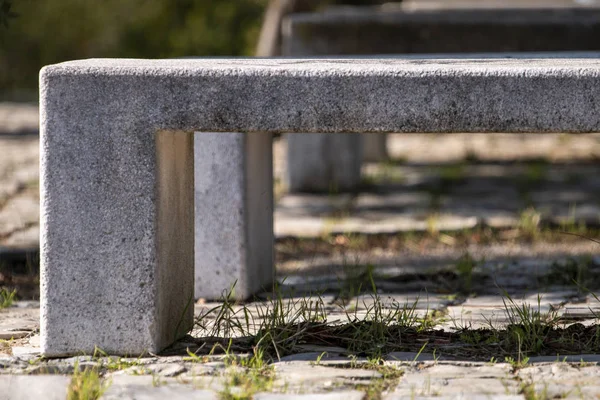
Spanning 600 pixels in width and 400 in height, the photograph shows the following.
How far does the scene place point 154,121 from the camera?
2.94m

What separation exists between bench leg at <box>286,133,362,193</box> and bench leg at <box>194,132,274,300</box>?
334cm

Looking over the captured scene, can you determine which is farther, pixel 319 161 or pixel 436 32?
pixel 319 161

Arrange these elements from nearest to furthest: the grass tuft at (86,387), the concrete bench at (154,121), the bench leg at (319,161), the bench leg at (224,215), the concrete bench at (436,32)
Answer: the grass tuft at (86,387), the concrete bench at (154,121), the bench leg at (224,215), the concrete bench at (436,32), the bench leg at (319,161)

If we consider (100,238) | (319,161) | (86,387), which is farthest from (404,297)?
(319,161)

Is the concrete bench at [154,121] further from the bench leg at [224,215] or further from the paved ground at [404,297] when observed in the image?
the bench leg at [224,215]

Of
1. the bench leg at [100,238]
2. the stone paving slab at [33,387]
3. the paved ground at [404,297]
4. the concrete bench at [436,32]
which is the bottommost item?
the stone paving slab at [33,387]

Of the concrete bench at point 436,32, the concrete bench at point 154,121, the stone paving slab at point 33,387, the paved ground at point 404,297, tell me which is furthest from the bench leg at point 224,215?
the concrete bench at point 436,32

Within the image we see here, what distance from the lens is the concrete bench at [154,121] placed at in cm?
287

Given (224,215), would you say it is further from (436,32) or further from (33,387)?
(436,32)

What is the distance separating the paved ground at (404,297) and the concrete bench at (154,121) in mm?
177

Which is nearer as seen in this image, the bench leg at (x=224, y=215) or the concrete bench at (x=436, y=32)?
the bench leg at (x=224, y=215)

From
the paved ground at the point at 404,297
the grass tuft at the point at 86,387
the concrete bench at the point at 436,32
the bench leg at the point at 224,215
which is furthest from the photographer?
the concrete bench at the point at 436,32

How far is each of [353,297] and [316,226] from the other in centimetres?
199

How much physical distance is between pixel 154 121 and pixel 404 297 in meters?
1.63
